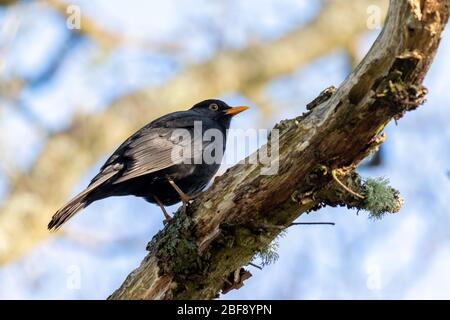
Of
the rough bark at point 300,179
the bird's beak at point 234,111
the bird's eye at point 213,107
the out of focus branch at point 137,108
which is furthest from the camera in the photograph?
the out of focus branch at point 137,108

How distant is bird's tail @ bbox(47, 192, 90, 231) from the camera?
5.39 metres

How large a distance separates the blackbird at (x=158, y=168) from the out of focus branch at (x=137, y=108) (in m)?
3.83

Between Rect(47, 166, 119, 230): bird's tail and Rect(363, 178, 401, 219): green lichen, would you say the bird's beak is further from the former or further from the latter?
Rect(363, 178, 401, 219): green lichen

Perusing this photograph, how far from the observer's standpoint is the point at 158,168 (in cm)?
570

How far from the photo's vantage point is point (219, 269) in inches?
173

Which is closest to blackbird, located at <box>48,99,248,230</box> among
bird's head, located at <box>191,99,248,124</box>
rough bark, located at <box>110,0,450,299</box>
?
bird's head, located at <box>191,99,248,124</box>

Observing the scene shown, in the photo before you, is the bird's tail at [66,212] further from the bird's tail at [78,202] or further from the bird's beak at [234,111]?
the bird's beak at [234,111]

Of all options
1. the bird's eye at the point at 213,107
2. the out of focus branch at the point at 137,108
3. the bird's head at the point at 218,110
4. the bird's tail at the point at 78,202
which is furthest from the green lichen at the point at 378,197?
the out of focus branch at the point at 137,108

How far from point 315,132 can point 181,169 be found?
1996 mm

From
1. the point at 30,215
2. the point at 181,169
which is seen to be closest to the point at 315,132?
the point at 181,169

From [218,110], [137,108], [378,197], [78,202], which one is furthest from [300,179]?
[137,108]

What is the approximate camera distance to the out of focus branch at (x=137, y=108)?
9.43m

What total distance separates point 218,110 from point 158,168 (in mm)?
1670

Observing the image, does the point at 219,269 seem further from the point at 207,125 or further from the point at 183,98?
the point at 183,98
